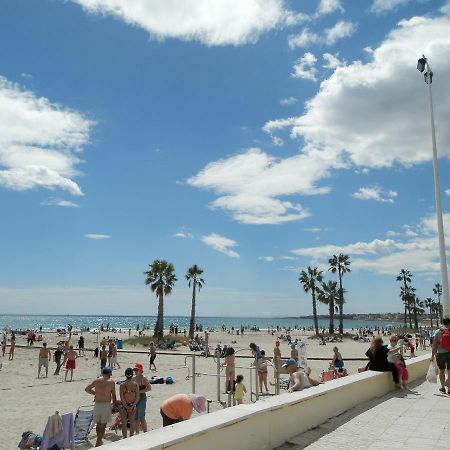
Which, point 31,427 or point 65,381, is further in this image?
point 65,381

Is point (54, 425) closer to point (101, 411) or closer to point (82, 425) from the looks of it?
point (101, 411)

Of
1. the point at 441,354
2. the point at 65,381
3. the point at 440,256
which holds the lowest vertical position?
the point at 65,381

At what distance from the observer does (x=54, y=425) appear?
27.3ft

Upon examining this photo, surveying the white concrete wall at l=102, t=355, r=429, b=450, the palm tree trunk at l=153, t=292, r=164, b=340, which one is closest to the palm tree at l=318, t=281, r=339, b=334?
the palm tree trunk at l=153, t=292, r=164, b=340

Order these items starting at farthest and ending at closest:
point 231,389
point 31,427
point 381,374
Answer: point 231,389, point 31,427, point 381,374

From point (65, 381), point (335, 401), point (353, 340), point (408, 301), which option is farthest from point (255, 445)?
point (408, 301)

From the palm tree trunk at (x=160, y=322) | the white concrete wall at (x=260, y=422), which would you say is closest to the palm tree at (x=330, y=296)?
the palm tree trunk at (x=160, y=322)

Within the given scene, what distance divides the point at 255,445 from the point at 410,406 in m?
3.99

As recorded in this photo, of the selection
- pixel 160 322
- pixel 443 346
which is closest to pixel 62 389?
pixel 443 346

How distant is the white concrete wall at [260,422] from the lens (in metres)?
3.77

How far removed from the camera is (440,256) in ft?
43.6

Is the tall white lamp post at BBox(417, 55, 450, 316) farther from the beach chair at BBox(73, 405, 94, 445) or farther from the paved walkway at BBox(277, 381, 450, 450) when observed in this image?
the beach chair at BBox(73, 405, 94, 445)

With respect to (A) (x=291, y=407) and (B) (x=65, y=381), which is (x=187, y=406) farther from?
(B) (x=65, y=381)

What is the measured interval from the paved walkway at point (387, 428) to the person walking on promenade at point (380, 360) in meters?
1.11
